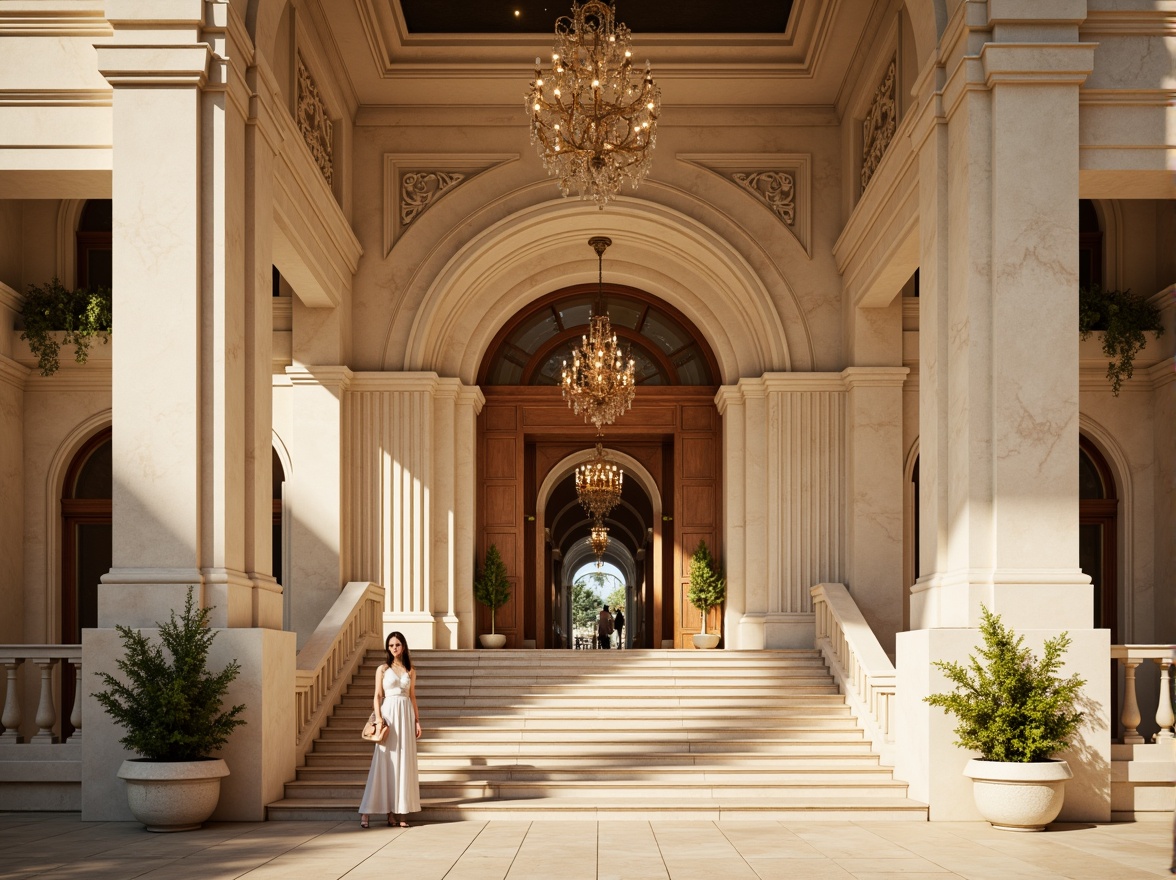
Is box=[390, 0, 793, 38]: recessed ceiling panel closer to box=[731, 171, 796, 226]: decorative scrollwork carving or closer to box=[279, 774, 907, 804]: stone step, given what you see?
box=[731, 171, 796, 226]: decorative scrollwork carving

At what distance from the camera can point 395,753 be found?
9477 millimetres

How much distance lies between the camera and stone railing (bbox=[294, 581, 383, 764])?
11.3m

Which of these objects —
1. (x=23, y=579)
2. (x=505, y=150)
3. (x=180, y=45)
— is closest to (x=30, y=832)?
(x=180, y=45)

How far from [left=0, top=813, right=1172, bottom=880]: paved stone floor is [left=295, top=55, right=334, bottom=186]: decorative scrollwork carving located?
7.09 meters

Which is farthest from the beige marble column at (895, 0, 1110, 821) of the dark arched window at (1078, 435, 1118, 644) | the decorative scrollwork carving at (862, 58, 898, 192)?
the dark arched window at (1078, 435, 1118, 644)

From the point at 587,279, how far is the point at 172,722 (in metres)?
10.1

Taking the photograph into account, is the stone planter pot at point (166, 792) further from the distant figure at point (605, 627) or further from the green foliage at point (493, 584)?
the distant figure at point (605, 627)

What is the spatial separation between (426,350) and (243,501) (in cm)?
642

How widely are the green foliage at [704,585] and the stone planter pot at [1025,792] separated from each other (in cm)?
777

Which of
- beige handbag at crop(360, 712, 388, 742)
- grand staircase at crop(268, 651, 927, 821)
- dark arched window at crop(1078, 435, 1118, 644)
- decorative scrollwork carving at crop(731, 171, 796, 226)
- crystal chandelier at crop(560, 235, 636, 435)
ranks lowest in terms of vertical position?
grand staircase at crop(268, 651, 927, 821)

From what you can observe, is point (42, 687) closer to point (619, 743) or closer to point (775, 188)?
point (619, 743)

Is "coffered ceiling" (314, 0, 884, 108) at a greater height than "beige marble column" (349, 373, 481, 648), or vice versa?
"coffered ceiling" (314, 0, 884, 108)

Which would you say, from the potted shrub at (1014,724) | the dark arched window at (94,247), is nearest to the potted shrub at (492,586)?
the dark arched window at (94,247)

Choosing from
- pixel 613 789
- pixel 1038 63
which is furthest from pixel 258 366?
pixel 1038 63
